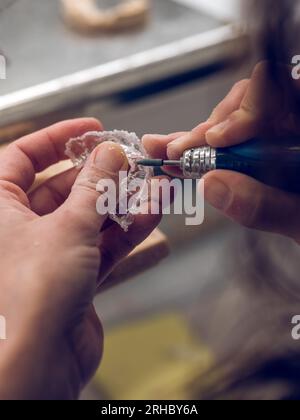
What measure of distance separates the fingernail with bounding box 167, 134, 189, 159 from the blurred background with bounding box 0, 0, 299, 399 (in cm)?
8

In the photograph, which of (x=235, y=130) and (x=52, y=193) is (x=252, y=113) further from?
(x=52, y=193)

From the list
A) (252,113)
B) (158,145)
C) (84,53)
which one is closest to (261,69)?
(252,113)

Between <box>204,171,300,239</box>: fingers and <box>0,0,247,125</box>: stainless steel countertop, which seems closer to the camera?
<box>204,171,300,239</box>: fingers

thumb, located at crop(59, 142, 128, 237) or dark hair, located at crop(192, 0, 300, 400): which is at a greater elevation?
thumb, located at crop(59, 142, 128, 237)

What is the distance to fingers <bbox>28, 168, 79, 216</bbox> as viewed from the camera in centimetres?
54

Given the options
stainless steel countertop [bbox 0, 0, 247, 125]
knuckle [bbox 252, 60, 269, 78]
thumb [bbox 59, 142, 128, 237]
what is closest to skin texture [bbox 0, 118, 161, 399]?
thumb [bbox 59, 142, 128, 237]

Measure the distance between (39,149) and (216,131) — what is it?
18 cm

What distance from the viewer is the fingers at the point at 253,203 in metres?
0.45

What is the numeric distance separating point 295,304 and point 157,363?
1.96ft

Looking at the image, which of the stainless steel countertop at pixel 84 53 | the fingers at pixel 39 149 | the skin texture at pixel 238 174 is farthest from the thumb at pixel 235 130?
the stainless steel countertop at pixel 84 53

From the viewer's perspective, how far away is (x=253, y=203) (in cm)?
46

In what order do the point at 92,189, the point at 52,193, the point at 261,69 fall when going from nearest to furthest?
the point at 261,69 → the point at 92,189 → the point at 52,193

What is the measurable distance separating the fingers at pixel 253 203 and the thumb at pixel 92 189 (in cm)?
7

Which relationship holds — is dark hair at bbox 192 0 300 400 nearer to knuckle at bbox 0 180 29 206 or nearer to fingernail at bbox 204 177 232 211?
fingernail at bbox 204 177 232 211
